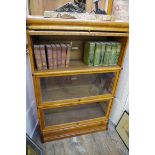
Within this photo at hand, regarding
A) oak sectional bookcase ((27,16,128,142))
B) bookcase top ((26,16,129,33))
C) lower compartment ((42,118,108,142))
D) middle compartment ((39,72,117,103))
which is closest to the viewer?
bookcase top ((26,16,129,33))

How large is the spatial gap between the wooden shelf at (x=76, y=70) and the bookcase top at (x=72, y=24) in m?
0.34

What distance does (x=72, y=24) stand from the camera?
94 cm

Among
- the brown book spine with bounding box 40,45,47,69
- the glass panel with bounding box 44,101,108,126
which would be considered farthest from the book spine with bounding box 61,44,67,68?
the glass panel with bounding box 44,101,108,126

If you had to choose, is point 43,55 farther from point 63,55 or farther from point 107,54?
point 107,54

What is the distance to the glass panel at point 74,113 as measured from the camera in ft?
4.84

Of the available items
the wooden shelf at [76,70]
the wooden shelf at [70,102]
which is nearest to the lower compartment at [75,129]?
the wooden shelf at [70,102]

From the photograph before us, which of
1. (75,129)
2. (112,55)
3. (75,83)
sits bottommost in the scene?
(75,129)

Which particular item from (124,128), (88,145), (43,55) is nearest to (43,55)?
(43,55)

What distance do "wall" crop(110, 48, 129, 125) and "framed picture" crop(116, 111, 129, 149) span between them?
2.6 inches

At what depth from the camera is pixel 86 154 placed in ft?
4.46

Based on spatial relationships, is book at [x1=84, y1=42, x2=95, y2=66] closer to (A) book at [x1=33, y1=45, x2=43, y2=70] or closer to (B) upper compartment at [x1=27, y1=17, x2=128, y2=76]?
(B) upper compartment at [x1=27, y1=17, x2=128, y2=76]

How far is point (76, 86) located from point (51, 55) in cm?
50

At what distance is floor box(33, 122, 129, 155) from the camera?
4.53 ft
